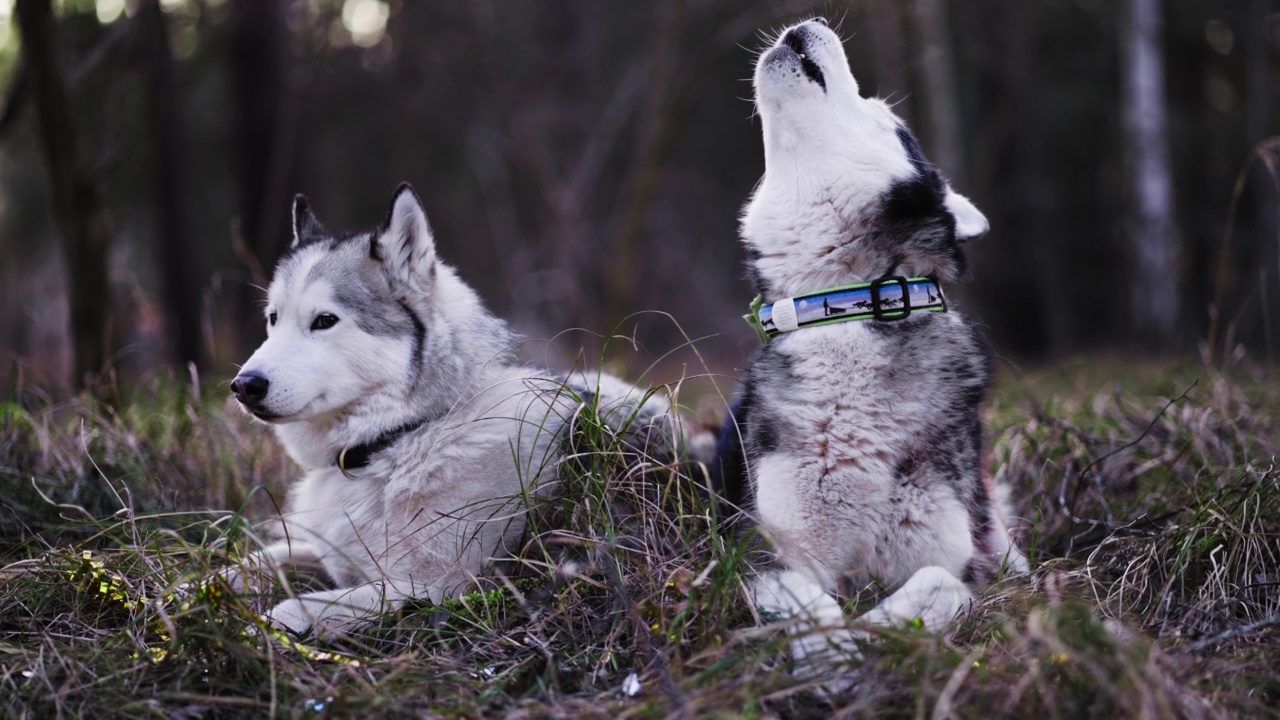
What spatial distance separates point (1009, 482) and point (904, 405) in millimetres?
1525

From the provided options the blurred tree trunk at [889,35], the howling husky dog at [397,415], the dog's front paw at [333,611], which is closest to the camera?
the dog's front paw at [333,611]

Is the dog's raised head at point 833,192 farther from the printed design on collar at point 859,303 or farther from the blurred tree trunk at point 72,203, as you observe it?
the blurred tree trunk at point 72,203

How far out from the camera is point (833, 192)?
9.50 ft

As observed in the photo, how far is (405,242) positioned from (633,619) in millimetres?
1560

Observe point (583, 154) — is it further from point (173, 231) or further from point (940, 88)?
point (173, 231)

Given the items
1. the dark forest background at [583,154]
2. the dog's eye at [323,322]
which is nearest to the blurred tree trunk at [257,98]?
the dark forest background at [583,154]

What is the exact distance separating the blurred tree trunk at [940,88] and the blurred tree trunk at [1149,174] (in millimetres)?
3037

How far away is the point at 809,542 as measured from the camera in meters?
2.61

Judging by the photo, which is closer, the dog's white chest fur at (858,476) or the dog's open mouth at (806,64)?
the dog's white chest fur at (858,476)

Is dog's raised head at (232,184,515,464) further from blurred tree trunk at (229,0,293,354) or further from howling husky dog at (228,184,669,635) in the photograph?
blurred tree trunk at (229,0,293,354)

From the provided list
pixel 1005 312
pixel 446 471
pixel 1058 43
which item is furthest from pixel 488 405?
pixel 1058 43

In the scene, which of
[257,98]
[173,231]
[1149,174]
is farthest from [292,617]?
[1149,174]

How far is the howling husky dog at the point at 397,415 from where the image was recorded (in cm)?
288

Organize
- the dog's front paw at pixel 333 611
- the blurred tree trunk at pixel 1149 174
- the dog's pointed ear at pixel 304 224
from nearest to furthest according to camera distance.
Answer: the dog's front paw at pixel 333 611
the dog's pointed ear at pixel 304 224
the blurred tree trunk at pixel 1149 174
